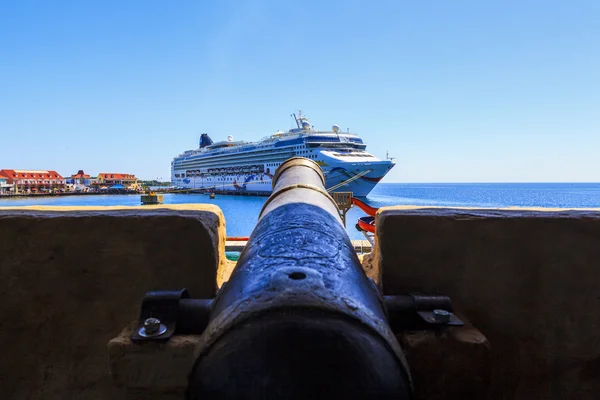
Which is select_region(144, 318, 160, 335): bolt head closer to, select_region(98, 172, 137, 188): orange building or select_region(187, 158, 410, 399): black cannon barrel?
select_region(187, 158, 410, 399): black cannon barrel

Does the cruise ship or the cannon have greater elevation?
the cruise ship

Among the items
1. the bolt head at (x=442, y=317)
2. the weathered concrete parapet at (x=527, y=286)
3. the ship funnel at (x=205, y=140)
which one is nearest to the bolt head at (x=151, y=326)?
the bolt head at (x=442, y=317)

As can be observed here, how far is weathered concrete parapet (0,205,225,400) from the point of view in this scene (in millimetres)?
2037

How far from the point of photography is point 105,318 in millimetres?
2078

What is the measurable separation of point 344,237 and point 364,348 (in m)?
0.75

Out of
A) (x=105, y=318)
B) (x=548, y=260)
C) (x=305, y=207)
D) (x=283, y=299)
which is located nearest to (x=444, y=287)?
(x=548, y=260)

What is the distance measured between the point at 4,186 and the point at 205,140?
138 ft

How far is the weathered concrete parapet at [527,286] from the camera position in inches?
76.8

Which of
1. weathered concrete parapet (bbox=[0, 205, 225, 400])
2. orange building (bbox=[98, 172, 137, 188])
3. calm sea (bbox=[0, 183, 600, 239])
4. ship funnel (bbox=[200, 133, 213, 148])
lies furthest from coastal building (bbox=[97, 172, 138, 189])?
weathered concrete parapet (bbox=[0, 205, 225, 400])

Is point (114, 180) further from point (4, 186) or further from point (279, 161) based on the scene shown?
point (279, 161)

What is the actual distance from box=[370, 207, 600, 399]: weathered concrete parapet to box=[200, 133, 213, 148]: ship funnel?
64721mm

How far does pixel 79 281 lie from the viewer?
2.06 metres

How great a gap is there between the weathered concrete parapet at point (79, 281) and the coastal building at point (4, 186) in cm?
8866

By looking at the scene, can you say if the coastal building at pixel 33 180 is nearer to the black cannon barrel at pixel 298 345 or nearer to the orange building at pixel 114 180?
the orange building at pixel 114 180
